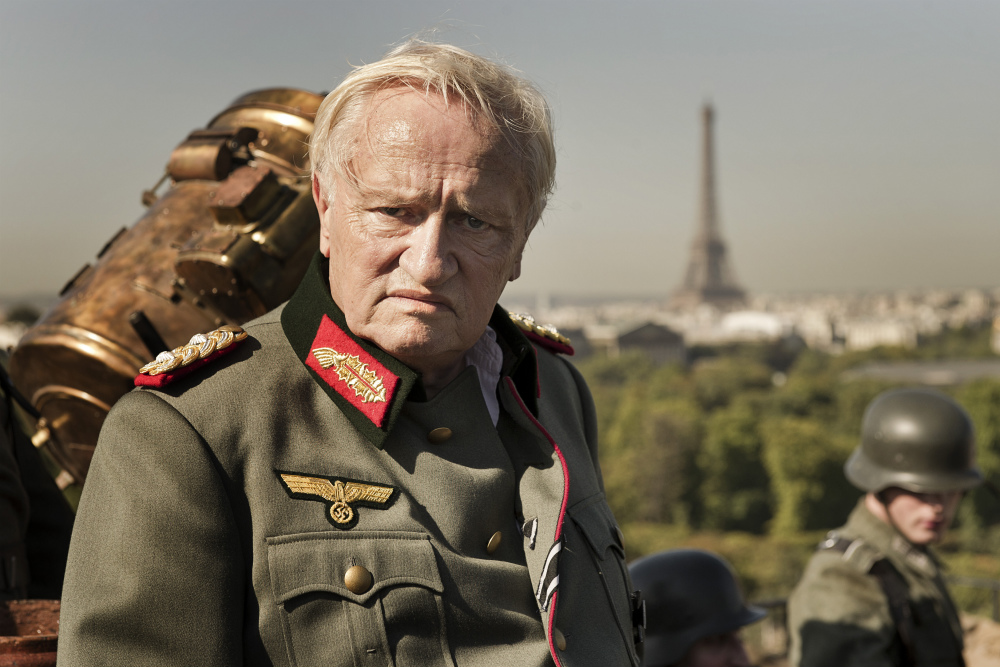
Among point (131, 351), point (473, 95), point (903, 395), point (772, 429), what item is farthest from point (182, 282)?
point (772, 429)

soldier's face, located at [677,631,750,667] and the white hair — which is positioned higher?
the white hair

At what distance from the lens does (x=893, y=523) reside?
5.47 metres

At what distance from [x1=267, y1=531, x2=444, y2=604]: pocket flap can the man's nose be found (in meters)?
0.55

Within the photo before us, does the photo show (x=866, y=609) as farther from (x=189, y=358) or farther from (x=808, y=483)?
(x=808, y=483)

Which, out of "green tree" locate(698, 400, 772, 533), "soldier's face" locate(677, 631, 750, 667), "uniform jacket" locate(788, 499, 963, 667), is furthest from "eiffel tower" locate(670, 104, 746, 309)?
"soldier's face" locate(677, 631, 750, 667)

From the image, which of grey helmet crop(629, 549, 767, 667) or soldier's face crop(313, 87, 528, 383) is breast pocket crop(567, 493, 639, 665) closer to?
soldier's face crop(313, 87, 528, 383)

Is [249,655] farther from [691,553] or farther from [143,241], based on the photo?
[691,553]

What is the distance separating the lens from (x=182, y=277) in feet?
11.3

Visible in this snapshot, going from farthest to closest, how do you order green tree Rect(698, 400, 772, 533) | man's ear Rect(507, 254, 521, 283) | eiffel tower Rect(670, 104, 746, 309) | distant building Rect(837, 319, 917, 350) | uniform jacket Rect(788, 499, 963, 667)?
eiffel tower Rect(670, 104, 746, 309) → distant building Rect(837, 319, 917, 350) → green tree Rect(698, 400, 772, 533) → uniform jacket Rect(788, 499, 963, 667) → man's ear Rect(507, 254, 521, 283)

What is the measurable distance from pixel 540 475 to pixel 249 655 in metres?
0.80

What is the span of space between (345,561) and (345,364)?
1.43ft

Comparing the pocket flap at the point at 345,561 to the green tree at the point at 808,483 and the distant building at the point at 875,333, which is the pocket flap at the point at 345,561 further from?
the distant building at the point at 875,333

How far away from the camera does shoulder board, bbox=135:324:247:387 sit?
7.16 feet

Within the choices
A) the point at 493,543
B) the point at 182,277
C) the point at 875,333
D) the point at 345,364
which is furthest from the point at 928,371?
the point at 345,364
